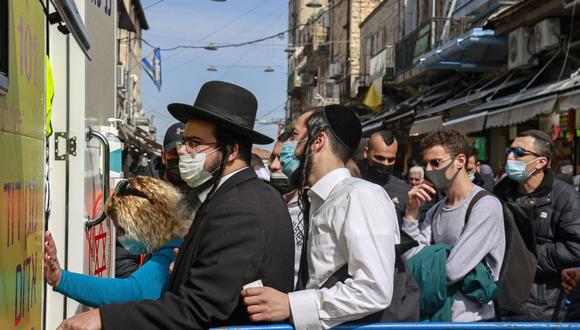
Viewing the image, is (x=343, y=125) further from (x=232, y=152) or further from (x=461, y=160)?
(x=461, y=160)

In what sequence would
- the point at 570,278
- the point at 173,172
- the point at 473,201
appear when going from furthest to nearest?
the point at 173,172 → the point at 570,278 → the point at 473,201

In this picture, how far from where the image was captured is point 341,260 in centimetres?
300

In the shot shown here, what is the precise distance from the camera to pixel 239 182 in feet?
9.93

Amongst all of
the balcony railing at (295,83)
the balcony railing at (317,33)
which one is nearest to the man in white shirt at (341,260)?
the balcony railing at (317,33)

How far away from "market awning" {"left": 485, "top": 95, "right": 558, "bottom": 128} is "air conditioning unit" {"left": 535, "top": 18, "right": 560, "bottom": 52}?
2844 mm

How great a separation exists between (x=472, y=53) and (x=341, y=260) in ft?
63.4

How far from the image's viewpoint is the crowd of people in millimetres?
2775

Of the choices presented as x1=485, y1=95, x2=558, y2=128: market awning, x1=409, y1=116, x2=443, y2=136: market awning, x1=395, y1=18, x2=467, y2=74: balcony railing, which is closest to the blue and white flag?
x1=395, y1=18, x2=467, y2=74: balcony railing

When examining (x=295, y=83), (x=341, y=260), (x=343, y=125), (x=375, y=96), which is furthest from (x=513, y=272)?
(x=295, y=83)

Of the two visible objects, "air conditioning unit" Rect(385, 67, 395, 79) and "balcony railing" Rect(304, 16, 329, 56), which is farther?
"balcony railing" Rect(304, 16, 329, 56)

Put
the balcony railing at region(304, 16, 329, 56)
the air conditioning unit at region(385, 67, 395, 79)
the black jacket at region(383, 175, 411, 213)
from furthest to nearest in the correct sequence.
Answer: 1. the balcony railing at region(304, 16, 329, 56)
2. the air conditioning unit at region(385, 67, 395, 79)
3. the black jacket at region(383, 175, 411, 213)

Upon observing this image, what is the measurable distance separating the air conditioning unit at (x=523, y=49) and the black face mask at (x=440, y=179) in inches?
525

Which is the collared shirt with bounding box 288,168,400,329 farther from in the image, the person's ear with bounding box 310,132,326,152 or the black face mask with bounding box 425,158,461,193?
the black face mask with bounding box 425,158,461,193

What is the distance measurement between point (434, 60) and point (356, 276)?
799 inches
